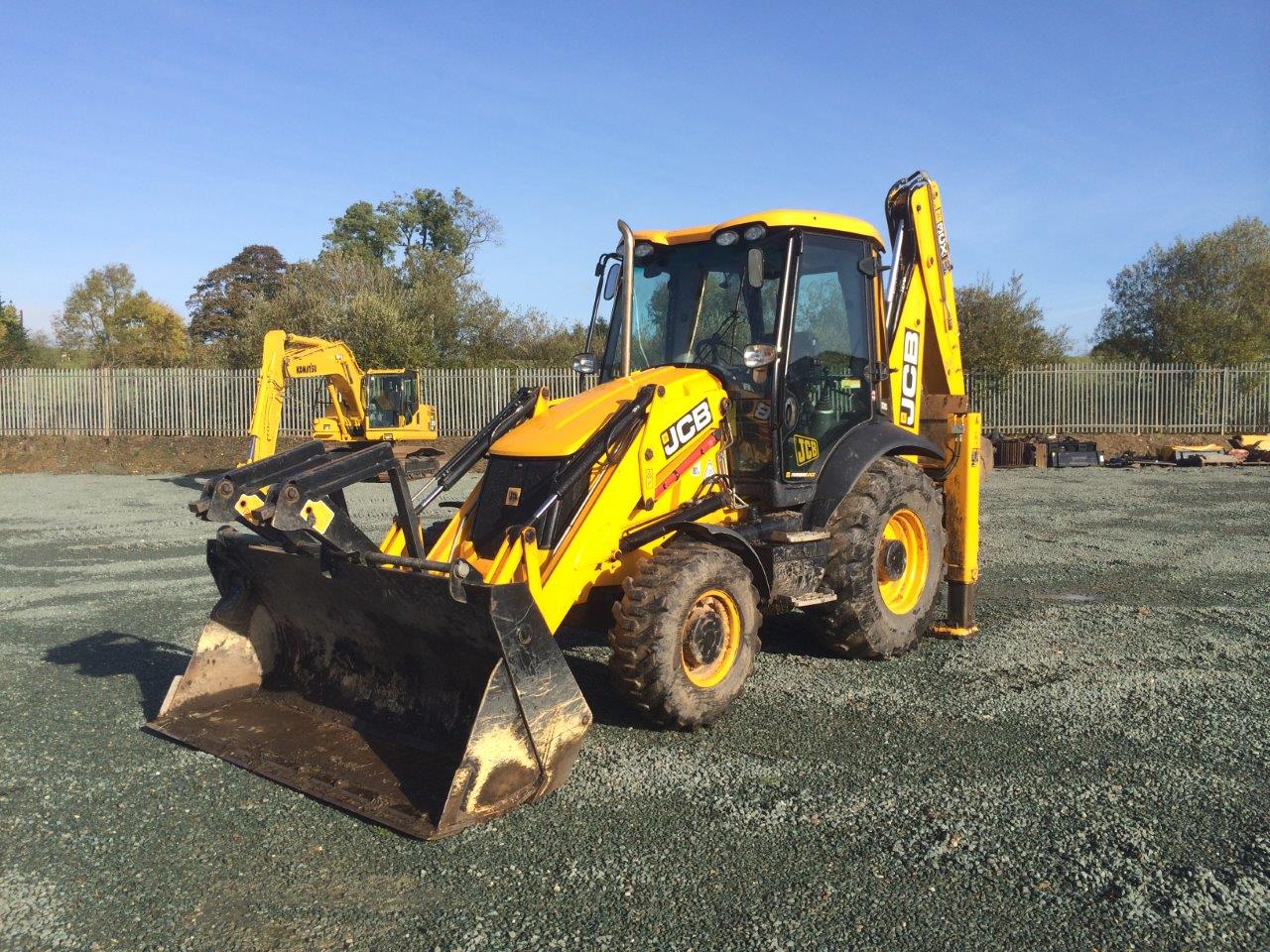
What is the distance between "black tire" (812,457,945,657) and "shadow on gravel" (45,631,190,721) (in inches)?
158

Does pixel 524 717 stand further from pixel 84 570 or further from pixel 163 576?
pixel 84 570

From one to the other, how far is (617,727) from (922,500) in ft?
9.00

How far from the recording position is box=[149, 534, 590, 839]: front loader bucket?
402cm

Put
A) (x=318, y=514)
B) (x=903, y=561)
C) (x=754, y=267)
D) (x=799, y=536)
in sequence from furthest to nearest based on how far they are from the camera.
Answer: (x=903, y=561) → (x=799, y=536) → (x=754, y=267) → (x=318, y=514)

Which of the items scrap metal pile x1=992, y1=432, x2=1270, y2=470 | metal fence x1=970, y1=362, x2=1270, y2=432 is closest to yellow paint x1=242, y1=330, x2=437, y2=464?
scrap metal pile x1=992, y1=432, x2=1270, y2=470

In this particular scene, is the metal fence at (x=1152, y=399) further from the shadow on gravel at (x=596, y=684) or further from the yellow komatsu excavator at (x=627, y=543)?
the shadow on gravel at (x=596, y=684)

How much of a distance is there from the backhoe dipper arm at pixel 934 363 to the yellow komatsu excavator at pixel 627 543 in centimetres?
2

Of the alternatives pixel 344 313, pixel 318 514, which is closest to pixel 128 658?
pixel 318 514

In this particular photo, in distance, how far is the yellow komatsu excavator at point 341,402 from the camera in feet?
52.2

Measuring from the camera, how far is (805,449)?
606 centimetres

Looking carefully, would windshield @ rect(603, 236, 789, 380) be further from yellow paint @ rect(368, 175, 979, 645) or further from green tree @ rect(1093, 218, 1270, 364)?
green tree @ rect(1093, 218, 1270, 364)

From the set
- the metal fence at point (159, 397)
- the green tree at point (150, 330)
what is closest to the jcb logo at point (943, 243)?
the metal fence at point (159, 397)

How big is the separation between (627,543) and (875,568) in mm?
1905

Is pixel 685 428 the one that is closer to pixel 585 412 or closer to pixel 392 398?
pixel 585 412
